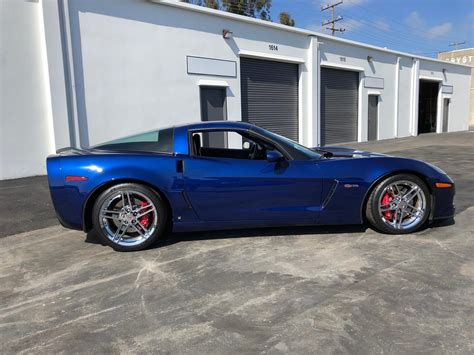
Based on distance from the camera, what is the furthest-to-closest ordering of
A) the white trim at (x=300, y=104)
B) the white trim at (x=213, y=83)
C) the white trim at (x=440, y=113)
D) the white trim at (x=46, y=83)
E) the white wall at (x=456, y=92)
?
the white trim at (x=440, y=113)
the white wall at (x=456, y=92)
the white trim at (x=300, y=104)
the white trim at (x=213, y=83)
the white trim at (x=46, y=83)

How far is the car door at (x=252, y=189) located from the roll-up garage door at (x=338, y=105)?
44.7ft

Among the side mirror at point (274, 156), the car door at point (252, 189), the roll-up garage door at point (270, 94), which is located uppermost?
the roll-up garage door at point (270, 94)

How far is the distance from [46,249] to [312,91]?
13.5 metres

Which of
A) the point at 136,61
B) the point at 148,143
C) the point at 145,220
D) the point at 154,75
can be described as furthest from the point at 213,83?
the point at 145,220

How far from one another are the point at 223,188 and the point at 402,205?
76.4 inches

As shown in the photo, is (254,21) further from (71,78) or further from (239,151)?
(239,151)

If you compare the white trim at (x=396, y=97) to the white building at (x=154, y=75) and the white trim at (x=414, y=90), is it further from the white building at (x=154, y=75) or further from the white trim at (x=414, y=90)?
the white building at (x=154, y=75)

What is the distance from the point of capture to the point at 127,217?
3900mm

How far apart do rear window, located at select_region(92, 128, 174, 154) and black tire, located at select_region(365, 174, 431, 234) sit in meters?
2.19

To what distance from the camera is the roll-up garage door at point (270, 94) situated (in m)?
14.0

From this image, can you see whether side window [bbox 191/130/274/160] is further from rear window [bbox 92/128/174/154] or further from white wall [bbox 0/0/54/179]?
white wall [bbox 0/0/54/179]

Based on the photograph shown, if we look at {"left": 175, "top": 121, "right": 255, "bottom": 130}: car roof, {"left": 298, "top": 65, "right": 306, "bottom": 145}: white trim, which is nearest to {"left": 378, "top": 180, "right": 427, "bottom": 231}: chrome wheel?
{"left": 175, "top": 121, "right": 255, "bottom": 130}: car roof

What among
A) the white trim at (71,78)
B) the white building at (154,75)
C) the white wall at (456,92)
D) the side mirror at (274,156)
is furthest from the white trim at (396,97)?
the side mirror at (274,156)

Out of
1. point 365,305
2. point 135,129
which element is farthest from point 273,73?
point 365,305
